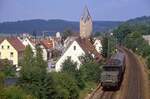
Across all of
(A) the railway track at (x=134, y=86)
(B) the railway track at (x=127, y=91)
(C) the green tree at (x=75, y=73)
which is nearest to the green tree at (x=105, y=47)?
(A) the railway track at (x=134, y=86)

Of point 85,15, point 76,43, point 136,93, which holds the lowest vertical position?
point 136,93

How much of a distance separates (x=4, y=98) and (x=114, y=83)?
1925 cm

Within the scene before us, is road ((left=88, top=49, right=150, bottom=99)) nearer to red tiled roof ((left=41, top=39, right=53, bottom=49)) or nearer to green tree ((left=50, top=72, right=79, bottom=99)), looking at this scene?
green tree ((left=50, top=72, right=79, bottom=99))

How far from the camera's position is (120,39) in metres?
170

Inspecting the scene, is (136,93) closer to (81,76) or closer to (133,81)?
(81,76)

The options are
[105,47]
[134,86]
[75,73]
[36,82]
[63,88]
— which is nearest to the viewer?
[36,82]

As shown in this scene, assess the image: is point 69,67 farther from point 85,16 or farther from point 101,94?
point 85,16

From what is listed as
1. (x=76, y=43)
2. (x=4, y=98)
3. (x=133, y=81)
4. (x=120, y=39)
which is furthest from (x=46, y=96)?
(x=120, y=39)

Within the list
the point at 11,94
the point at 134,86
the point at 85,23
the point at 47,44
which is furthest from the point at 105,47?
the point at 85,23

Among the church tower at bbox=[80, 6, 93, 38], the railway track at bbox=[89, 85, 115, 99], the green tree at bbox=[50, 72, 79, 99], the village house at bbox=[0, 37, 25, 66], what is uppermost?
the church tower at bbox=[80, 6, 93, 38]

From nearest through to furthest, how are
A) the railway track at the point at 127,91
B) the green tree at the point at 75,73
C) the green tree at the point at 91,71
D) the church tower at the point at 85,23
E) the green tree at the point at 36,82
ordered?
the green tree at the point at 36,82 → the railway track at the point at 127,91 → the green tree at the point at 75,73 → the green tree at the point at 91,71 → the church tower at the point at 85,23

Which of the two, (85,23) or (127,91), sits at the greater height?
(85,23)

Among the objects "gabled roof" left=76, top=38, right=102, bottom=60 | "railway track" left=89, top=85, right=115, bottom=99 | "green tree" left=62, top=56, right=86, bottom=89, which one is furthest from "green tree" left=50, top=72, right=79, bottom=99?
"gabled roof" left=76, top=38, right=102, bottom=60

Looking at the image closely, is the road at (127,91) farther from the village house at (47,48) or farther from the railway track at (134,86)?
Result: the village house at (47,48)
